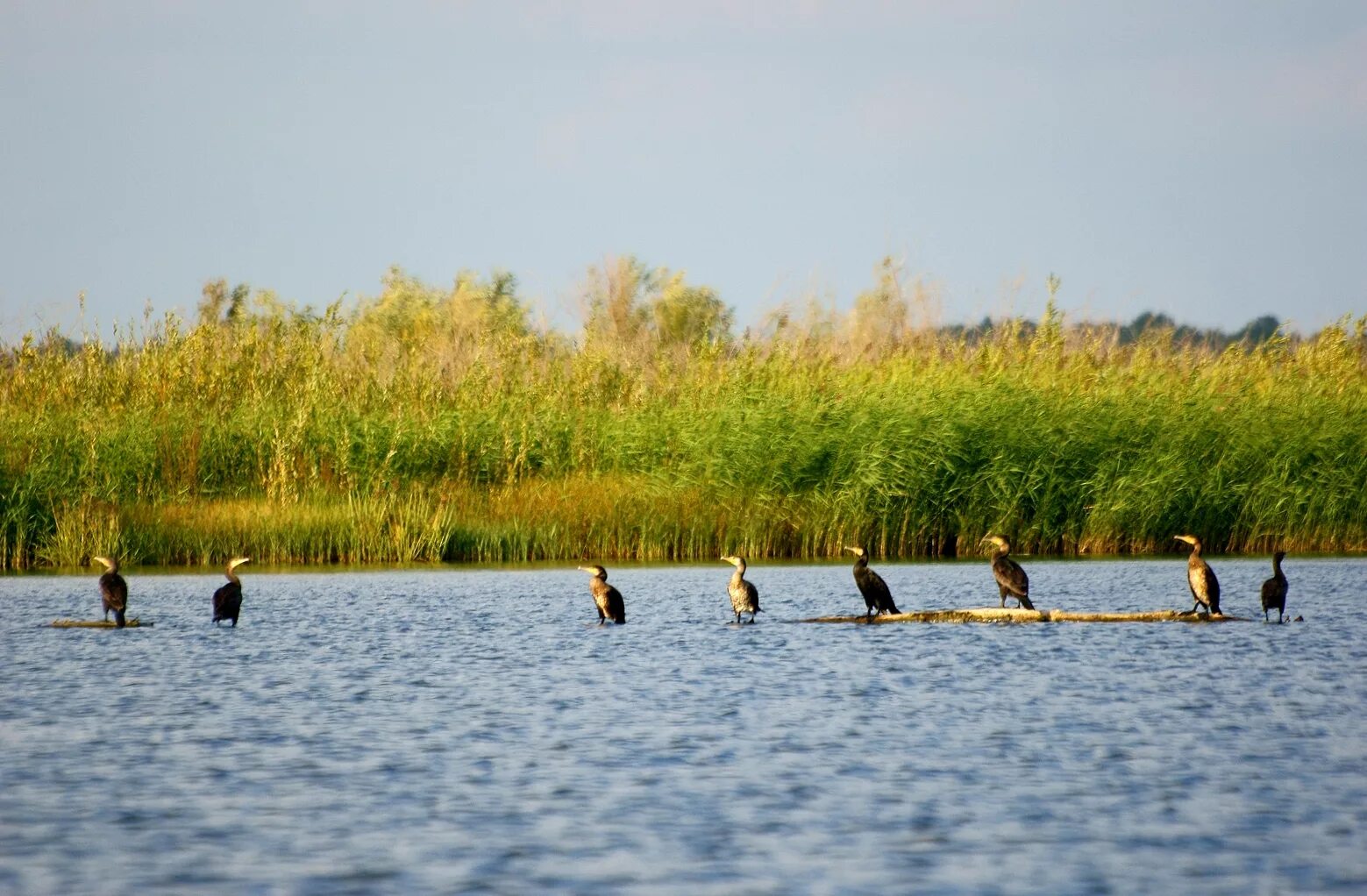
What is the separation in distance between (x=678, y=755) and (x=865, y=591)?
5.66m

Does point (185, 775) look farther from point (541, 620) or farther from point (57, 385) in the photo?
point (57, 385)

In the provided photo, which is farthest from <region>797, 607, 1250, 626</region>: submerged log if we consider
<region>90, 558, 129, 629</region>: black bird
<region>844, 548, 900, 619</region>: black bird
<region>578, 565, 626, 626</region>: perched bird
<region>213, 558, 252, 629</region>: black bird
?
<region>90, 558, 129, 629</region>: black bird

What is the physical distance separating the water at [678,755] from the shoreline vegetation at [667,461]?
6.08 meters

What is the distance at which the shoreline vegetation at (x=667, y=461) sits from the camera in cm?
2341

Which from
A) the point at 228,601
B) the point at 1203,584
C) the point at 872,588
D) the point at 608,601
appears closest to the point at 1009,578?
the point at 872,588

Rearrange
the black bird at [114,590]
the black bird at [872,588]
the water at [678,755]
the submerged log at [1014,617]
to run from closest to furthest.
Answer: the water at [678,755]
the submerged log at [1014,617]
the black bird at [872,588]
the black bird at [114,590]

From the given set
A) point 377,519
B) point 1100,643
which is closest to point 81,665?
point 1100,643

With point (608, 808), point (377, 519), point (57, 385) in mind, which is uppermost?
point (57, 385)

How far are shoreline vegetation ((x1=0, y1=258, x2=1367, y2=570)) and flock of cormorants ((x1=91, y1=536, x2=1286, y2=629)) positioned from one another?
22.2 ft

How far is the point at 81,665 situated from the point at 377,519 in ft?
32.1

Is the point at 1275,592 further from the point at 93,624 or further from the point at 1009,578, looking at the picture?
the point at 93,624

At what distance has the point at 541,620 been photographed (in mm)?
16797

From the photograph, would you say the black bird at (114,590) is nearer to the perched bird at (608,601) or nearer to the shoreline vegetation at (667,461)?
the perched bird at (608,601)

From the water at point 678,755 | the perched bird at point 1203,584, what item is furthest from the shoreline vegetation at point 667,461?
the perched bird at point 1203,584
